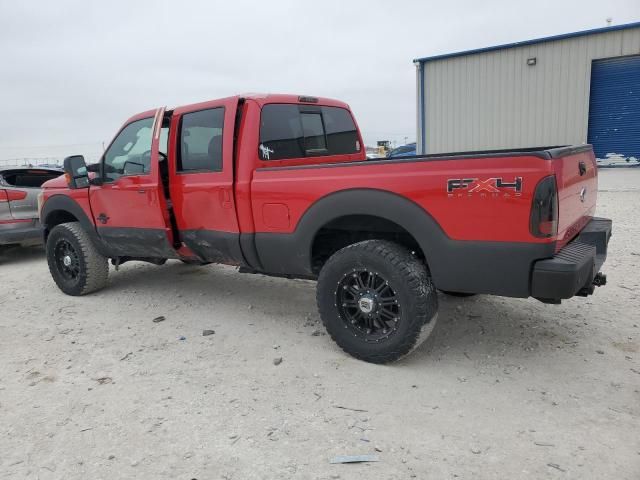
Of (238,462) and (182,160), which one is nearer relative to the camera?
(238,462)

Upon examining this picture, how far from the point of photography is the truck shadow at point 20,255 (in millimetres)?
7906

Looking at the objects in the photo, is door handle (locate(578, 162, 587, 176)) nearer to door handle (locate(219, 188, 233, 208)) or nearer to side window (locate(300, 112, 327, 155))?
side window (locate(300, 112, 327, 155))

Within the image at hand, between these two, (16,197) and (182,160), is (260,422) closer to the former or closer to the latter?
(182,160)

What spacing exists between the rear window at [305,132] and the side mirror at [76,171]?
221 centimetres

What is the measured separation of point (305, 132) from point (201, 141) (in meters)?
0.93

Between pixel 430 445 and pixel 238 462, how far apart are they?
3.18 feet

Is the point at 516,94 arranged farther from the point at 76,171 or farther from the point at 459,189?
the point at 459,189

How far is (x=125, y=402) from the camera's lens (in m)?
3.05

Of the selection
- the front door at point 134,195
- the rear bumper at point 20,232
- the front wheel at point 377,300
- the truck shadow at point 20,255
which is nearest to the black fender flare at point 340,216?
the front wheel at point 377,300

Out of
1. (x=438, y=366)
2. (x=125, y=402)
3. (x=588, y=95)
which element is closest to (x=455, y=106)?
(x=588, y=95)

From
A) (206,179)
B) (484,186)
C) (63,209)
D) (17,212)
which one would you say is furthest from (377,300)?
(17,212)

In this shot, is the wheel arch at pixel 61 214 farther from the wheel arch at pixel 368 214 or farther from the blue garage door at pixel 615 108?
the blue garage door at pixel 615 108

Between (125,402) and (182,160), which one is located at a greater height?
(182,160)

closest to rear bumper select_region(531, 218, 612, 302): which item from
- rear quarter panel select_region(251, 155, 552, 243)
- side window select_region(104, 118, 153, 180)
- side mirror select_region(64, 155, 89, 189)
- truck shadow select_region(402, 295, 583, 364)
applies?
rear quarter panel select_region(251, 155, 552, 243)
